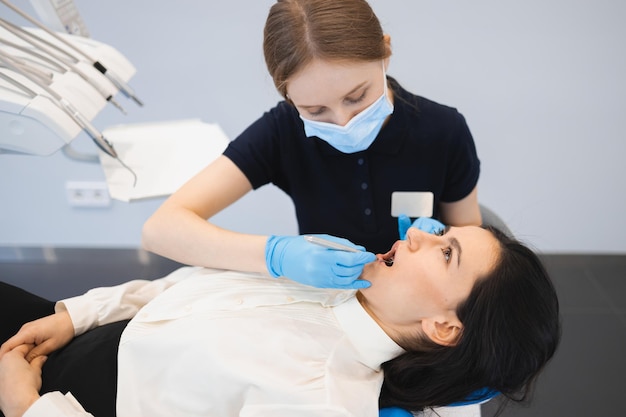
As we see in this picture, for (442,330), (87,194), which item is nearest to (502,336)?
(442,330)

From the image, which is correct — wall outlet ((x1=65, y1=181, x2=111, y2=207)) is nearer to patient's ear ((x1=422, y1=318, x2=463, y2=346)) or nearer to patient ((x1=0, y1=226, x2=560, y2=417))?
patient ((x1=0, y1=226, x2=560, y2=417))

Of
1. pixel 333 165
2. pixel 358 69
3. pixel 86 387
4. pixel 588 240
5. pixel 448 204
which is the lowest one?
pixel 588 240

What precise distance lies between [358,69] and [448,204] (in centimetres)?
58

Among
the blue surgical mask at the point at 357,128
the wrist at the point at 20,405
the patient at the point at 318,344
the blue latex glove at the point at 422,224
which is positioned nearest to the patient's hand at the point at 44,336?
the patient at the point at 318,344

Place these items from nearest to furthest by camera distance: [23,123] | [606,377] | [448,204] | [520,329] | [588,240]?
[520,329] → [23,123] → [448,204] → [606,377] → [588,240]

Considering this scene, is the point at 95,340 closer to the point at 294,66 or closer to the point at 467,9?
the point at 294,66

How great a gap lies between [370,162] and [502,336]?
0.57 meters

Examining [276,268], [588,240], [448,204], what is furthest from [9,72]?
[588,240]

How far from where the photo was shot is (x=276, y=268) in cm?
121

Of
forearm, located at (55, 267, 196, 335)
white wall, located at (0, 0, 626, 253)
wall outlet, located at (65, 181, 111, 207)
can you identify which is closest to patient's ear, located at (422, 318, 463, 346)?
forearm, located at (55, 267, 196, 335)

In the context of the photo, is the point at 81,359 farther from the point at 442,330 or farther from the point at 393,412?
the point at 442,330

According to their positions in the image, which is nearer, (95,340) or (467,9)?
(95,340)

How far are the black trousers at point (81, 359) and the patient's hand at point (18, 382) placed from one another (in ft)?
0.13

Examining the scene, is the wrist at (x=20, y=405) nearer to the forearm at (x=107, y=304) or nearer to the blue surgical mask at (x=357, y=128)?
the forearm at (x=107, y=304)
